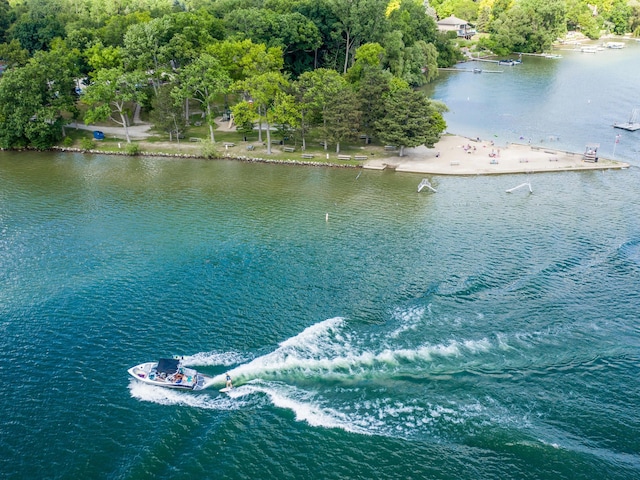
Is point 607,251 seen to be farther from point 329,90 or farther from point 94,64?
point 94,64

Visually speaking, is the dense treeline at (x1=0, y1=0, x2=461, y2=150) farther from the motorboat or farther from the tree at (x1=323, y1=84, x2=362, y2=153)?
the motorboat

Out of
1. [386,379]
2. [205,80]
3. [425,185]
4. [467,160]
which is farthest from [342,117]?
[386,379]

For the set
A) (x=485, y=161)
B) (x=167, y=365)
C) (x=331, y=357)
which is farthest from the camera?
(x=485, y=161)

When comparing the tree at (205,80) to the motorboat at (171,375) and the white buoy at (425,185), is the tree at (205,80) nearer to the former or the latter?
the white buoy at (425,185)

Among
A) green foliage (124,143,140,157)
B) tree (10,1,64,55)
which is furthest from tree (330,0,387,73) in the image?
tree (10,1,64,55)

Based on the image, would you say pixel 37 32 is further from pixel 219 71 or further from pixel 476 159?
pixel 476 159

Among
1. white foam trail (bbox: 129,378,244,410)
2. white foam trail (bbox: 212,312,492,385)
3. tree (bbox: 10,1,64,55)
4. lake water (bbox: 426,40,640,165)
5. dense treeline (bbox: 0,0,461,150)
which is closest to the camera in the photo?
white foam trail (bbox: 129,378,244,410)
